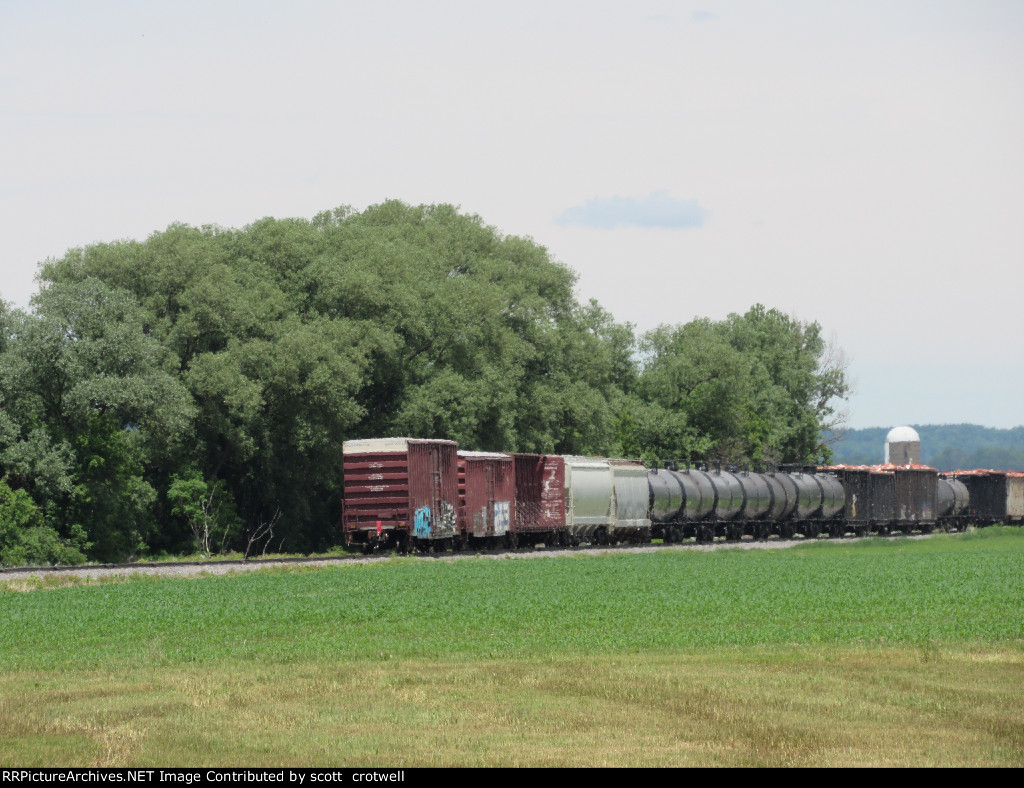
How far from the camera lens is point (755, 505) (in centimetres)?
7106

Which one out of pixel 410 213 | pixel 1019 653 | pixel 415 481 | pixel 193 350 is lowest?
pixel 1019 653

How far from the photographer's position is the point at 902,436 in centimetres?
15838

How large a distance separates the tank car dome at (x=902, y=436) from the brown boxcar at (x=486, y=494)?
365 feet

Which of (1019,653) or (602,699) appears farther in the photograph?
(1019,653)

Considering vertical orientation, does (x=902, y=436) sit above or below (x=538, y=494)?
above

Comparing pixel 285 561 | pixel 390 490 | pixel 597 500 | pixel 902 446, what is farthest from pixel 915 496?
pixel 902 446

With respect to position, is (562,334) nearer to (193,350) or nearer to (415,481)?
(193,350)

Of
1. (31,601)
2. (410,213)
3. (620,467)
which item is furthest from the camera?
(410,213)

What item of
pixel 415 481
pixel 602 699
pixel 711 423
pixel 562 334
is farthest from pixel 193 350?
pixel 711 423

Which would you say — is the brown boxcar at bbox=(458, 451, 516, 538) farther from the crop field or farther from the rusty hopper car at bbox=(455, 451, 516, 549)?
the crop field

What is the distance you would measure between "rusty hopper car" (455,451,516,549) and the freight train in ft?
0.17

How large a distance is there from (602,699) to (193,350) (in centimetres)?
4810

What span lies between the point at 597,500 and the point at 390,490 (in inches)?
638

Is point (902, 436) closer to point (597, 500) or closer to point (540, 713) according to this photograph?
point (597, 500)
